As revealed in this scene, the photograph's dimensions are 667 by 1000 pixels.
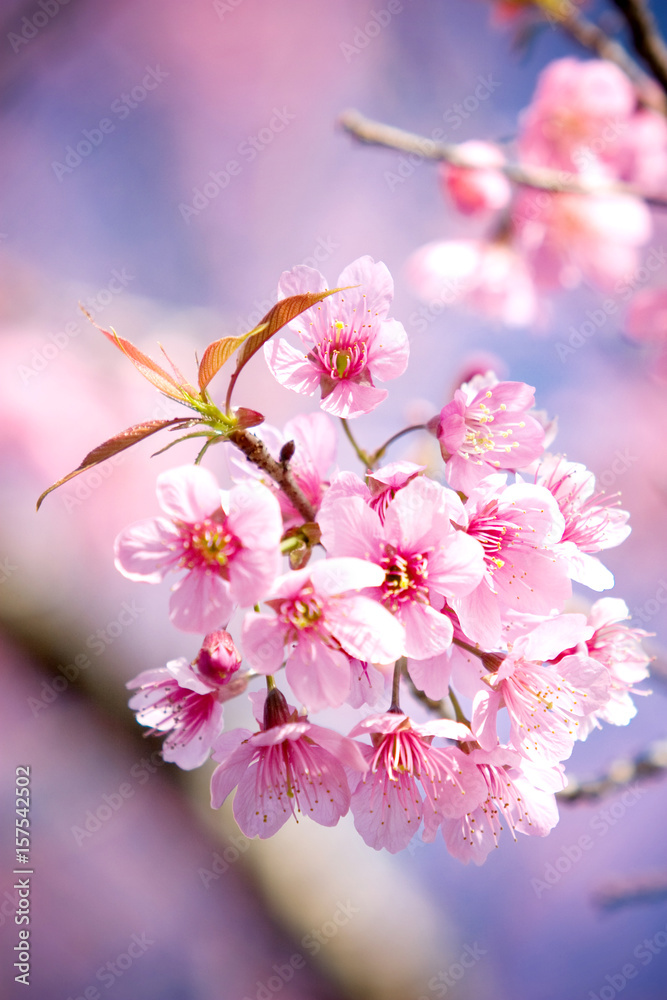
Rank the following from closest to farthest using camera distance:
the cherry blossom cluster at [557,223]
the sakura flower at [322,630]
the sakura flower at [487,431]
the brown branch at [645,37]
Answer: the sakura flower at [322,630], the sakura flower at [487,431], the brown branch at [645,37], the cherry blossom cluster at [557,223]

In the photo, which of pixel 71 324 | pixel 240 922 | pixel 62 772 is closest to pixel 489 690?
pixel 71 324

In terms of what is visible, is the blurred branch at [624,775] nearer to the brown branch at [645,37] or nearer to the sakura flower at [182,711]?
the sakura flower at [182,711]

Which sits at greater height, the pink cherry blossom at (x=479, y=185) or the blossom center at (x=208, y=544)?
the blossom center at (x=208, y=544)

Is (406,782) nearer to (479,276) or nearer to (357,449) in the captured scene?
(357,449)

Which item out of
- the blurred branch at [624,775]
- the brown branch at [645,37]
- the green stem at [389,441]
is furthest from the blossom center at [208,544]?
the brown branch at [645,37]

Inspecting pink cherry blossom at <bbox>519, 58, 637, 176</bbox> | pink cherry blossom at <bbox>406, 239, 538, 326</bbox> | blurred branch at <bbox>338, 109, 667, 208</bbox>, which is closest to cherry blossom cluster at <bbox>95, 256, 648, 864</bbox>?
blurred branch at <bbox>338, 109, 667, 208</bbox>

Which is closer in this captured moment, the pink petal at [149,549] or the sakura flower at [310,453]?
the pink petal at [149,549]

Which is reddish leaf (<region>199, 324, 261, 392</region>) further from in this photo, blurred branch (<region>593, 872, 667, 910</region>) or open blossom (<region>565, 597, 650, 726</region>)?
blurred branch (<region>593, 872, 667, 910</region>)
